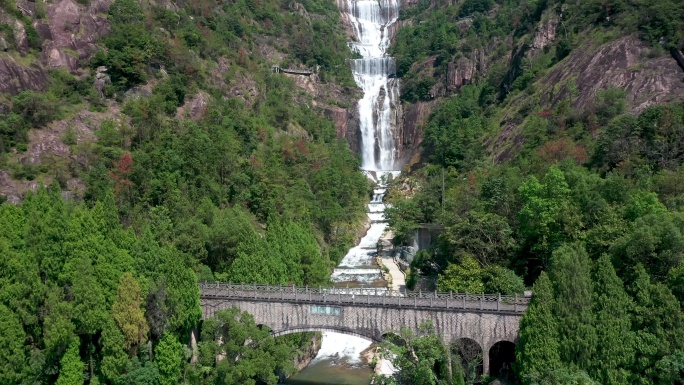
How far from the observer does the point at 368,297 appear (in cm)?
3538

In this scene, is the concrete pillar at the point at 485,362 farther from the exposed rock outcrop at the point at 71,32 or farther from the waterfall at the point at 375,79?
the waterfall at the point at 375,79

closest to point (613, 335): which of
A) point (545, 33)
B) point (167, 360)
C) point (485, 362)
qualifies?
point (485, 362)

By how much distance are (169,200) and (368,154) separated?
59850 millimetres

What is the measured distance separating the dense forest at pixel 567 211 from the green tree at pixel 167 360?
12.2 meters

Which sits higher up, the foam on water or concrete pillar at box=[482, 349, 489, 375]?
concrete pillar at box=[482, 349, 489, 375]

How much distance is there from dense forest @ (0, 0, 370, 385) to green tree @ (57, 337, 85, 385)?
0.25ft

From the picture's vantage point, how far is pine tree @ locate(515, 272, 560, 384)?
28.7 m

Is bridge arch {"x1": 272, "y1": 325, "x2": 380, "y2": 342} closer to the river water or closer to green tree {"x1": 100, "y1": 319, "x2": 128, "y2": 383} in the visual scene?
the river water

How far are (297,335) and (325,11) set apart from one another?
108769 mm

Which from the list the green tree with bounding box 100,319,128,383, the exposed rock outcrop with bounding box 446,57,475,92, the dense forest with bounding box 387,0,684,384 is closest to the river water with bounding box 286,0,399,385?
the dense forest with bounding box 387,0,684,384

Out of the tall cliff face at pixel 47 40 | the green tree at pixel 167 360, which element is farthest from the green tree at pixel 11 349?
the tall cliff face at pixel 47 40

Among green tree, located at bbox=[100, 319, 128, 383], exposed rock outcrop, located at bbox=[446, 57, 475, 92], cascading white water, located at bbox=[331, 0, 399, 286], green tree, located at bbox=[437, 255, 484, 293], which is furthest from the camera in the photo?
exposed rock outcrop, located at bbox=[446, 57, 475, 92]

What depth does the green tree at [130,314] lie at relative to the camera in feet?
107

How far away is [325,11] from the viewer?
13875cm
